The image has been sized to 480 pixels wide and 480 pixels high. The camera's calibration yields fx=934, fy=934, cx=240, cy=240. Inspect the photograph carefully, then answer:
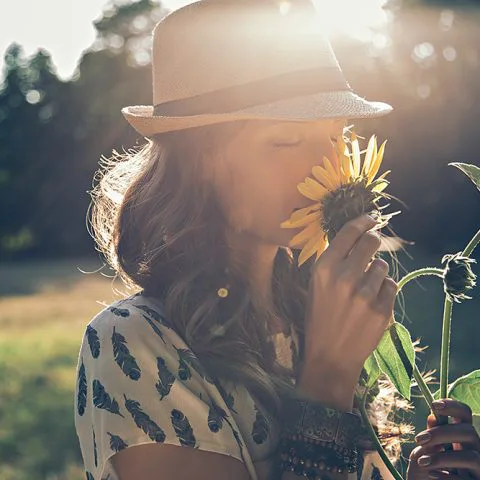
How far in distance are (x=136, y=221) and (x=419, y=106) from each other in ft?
49.9

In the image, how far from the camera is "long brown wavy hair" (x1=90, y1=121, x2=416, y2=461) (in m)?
1.76

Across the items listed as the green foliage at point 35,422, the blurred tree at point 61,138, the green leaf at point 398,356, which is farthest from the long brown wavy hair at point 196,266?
the blurred tree at point 61,138

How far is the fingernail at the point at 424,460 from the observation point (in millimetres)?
1484

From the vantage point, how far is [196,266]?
185cm

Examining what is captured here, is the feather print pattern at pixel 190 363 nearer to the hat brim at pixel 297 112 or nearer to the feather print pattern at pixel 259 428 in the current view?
the feather print pattern at pixel 259 428

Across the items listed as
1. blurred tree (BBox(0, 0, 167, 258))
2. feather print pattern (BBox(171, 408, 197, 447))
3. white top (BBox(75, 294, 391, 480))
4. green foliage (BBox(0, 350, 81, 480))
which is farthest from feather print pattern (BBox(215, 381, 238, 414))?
blurred tree (BBox(0, 0, 167, 258))

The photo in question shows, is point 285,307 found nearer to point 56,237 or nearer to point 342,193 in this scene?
point 342,193

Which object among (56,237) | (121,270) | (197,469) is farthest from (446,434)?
(56,237)

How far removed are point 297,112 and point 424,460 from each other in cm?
65

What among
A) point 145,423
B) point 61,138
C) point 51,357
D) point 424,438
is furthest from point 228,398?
point 61,138

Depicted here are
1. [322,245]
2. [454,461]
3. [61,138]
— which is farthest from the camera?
[61,138]

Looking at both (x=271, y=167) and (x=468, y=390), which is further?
(x=271, y=167)

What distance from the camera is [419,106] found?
54.3 ft

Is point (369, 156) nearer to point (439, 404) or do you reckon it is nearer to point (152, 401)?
point (439, 404)
